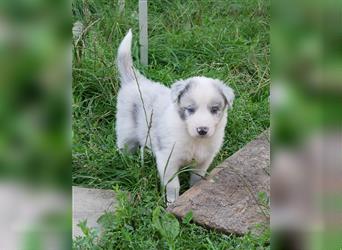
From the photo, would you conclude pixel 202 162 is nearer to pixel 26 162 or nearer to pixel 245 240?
pixel 245 240

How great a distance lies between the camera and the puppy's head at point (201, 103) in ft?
9.98

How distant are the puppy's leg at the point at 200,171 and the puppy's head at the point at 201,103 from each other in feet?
0.79

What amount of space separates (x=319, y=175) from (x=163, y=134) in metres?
2.49

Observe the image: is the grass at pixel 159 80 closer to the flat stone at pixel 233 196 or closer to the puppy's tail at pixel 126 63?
the flat stone at pixel 233 196

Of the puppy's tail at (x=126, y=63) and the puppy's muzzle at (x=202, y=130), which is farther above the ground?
the puppy's tail at (x=126, y=63)

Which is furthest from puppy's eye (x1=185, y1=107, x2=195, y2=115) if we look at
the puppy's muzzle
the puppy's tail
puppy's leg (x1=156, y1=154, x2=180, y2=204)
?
the puppy's tail

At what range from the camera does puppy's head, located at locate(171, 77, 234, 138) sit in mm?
3043

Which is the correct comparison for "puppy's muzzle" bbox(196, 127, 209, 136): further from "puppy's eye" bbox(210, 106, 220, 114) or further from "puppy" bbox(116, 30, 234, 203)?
"puppy's eye" bbox(210, 106, 220, 114)

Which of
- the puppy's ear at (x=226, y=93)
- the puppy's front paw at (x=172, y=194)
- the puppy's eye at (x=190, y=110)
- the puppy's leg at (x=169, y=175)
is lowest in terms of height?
the puppy's front paw at (x=172, y=194)

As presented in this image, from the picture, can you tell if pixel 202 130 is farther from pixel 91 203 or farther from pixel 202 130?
pixel 91 203

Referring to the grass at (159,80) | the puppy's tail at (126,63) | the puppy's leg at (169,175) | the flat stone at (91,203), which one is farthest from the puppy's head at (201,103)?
the puppy's tail at (126,63)

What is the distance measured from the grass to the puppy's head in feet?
1.21

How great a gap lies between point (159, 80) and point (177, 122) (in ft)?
3.65

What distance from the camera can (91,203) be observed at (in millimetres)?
2939
